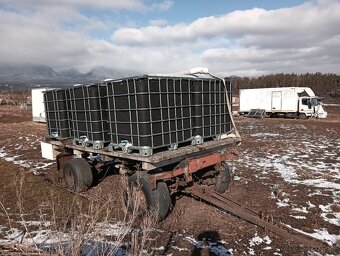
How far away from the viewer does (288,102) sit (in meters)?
32.8

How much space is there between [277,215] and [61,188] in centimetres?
534

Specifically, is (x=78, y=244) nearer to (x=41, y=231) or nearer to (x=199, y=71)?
(x=41, y=231)

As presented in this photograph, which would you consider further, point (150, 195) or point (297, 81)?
point (297, 81)

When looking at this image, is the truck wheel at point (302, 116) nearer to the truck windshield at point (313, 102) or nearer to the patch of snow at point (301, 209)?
the truck windshield at point (313, 102)

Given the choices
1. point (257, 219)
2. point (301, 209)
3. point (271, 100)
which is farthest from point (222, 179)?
point (271, 100)

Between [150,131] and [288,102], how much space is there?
30479 mm

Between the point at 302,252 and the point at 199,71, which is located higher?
the point at 199,71

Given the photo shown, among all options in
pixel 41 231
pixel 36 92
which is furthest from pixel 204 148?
pixel 36 92

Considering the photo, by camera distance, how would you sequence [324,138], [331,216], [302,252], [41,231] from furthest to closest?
1. [324,138]
2. [331,216]
3. [41,231]
4. [302,252]

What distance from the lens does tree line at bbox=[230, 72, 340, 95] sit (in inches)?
3073

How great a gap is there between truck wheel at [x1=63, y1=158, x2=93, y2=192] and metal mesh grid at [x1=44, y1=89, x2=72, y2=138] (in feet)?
3.06

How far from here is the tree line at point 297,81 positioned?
78.1 m

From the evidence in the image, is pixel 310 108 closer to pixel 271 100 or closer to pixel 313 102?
pixel 313 102

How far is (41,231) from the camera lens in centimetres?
525
